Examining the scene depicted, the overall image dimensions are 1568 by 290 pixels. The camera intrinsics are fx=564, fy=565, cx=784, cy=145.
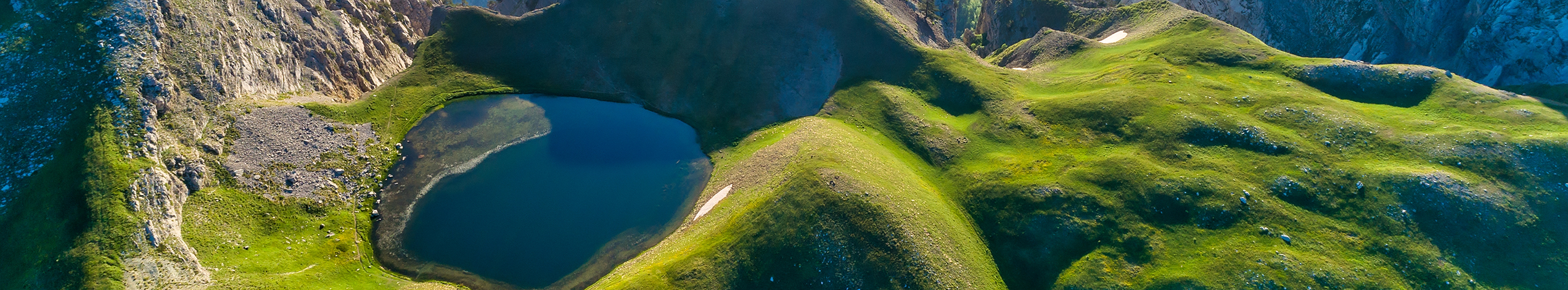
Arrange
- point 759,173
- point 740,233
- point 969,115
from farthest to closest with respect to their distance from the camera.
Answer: point 969,115 < point 759,173 < point 740,233

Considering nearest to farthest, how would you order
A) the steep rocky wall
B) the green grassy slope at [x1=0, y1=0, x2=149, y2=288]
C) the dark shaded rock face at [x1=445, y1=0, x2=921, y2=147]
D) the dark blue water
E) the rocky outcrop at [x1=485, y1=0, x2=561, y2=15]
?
the green grassy slope at [x1=0, y1=0, x2=149, y2=288] < the steep rocky wall < the dark blue water < the dark shaded rock face at [x1=445, y1=0, x2=921, y2=147] < the rocky outcrop at [x1=485, y1=0, x2=561, y2=15]

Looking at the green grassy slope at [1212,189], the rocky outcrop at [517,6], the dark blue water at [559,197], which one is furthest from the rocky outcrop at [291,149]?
the rocky outcrop at [517,6]

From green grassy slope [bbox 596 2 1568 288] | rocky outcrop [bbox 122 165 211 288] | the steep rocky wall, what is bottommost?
green grassy slope [bbox 596 2 1568 288]

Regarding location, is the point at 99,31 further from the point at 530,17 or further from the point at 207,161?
the point at 530,17

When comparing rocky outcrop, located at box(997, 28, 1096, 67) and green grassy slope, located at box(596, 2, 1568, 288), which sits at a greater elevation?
rocky outcrop, located at box(997, 28, 1096, 67)

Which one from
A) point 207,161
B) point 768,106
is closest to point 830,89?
point 768,106

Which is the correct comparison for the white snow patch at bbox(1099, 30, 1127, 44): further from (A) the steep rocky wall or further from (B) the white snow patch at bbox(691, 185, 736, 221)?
(A) the steep rocky wall

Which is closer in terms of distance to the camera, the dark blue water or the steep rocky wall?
the steep rocky wall

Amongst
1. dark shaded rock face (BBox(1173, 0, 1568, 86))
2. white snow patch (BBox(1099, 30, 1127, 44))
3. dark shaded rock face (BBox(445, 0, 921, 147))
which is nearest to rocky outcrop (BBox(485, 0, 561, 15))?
dark shaded rock face (BBox(445, 0, 921, 147))
